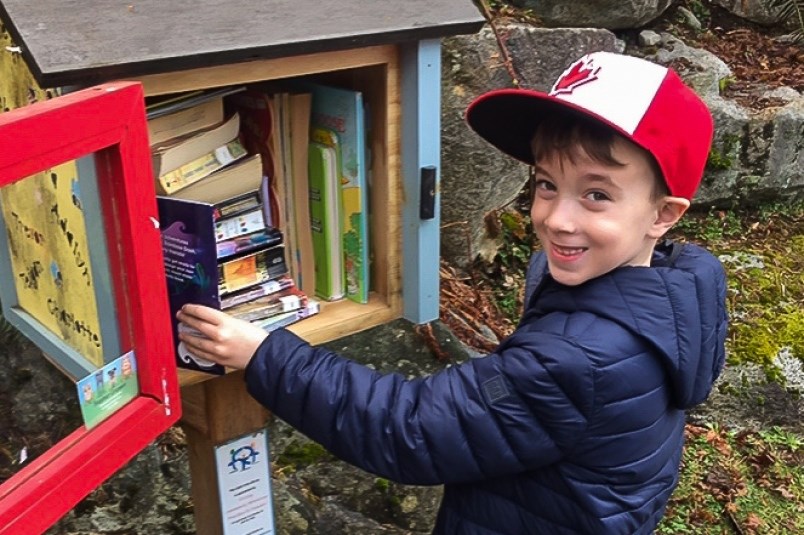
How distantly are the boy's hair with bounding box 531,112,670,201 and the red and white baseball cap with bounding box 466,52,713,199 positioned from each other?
2cm

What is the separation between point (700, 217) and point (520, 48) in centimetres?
160

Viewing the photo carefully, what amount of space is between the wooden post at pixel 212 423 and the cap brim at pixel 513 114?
2.18ft

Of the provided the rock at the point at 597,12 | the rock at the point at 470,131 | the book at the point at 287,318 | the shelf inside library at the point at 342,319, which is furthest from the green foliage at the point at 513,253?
the book at the point at 287,318

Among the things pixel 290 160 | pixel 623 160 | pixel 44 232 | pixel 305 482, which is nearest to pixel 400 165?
pixel 290 160

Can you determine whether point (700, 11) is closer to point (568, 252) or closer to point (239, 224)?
point (568, 252)

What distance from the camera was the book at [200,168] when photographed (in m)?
1.42

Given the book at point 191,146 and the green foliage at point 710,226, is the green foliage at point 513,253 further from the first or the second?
the book at point 191,146

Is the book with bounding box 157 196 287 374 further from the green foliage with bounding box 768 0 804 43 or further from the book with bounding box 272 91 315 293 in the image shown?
the green foliage with bounding box 768 0 804 43

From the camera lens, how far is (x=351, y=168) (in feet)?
5.64

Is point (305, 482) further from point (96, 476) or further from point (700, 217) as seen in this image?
point (700, 217)

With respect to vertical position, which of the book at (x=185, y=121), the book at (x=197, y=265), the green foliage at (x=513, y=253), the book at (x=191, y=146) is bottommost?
the green foliage at (x=513, y=253)

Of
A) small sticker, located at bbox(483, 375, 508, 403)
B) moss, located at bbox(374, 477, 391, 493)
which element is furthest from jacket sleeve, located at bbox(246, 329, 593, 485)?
moss, located at bbox(374, 477, 391, 493)

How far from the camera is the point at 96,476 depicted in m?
1.18

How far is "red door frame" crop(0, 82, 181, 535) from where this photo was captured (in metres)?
1.00
